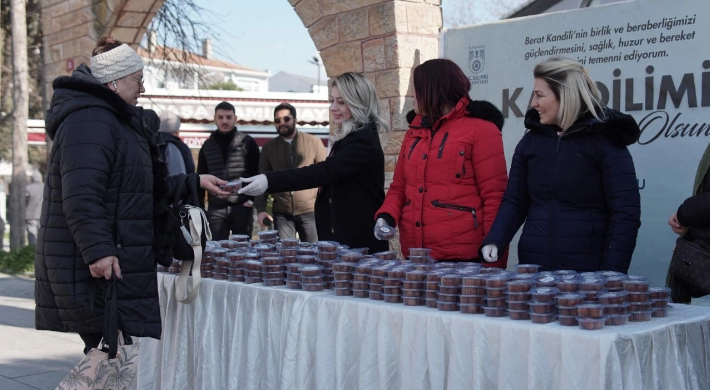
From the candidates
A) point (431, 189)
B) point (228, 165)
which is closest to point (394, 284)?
point (431, 189)

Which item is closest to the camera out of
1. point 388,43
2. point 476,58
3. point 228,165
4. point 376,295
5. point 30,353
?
point 376,295

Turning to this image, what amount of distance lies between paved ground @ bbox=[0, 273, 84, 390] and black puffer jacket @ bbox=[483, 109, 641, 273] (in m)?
3.57

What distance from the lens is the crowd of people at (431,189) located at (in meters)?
3.64

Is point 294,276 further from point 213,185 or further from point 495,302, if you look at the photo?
point 495,302

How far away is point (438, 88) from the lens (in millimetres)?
4090

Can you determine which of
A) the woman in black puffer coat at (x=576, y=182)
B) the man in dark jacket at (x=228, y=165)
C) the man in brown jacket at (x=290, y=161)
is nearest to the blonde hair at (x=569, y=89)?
the woman in black puffer coat at (x=576, y=182)

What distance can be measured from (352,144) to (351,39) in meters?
2.50

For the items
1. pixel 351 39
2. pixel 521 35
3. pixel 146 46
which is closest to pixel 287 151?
pixel 351 39

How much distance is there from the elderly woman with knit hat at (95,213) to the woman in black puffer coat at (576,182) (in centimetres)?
147

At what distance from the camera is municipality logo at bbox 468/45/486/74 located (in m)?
5.43

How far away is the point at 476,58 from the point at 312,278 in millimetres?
2263

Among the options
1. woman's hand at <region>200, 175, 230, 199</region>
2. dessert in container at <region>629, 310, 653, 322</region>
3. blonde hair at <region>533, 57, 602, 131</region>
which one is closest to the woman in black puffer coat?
blonde hair at <region>533, 57, 602, 131</region>

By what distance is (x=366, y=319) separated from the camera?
11.4 ft

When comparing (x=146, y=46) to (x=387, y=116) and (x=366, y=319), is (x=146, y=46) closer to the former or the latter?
(x=387, y=116)
